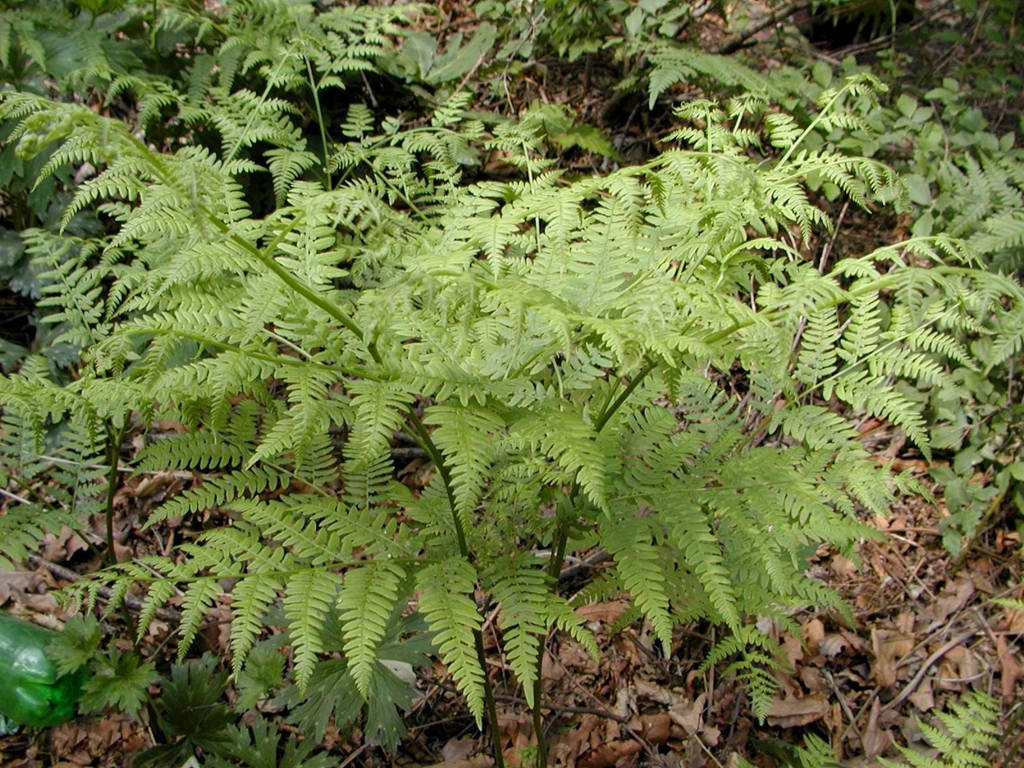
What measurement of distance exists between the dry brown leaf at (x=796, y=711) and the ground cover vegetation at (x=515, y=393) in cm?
2

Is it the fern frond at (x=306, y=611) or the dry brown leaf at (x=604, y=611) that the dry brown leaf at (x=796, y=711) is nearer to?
the dry brown leaf at (x=604, y=611)

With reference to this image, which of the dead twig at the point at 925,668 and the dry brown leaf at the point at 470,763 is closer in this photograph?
the dry brown leaf at the point at 470,763

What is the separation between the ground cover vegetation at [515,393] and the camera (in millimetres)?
1676

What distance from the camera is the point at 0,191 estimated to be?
3854mm

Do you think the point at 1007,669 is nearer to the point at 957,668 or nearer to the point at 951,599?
the point at 957,668

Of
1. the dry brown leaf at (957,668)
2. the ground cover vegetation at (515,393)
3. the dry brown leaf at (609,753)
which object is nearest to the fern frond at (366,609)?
the ground cover vegetation at (515,393)

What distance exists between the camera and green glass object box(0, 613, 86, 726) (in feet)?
8.05

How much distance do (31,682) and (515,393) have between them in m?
1.91

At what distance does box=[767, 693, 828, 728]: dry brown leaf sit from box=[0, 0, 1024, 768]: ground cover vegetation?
0.02 m

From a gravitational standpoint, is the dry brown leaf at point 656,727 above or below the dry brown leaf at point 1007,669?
above

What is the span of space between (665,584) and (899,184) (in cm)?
118

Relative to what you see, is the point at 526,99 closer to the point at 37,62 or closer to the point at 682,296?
the point at 37,62

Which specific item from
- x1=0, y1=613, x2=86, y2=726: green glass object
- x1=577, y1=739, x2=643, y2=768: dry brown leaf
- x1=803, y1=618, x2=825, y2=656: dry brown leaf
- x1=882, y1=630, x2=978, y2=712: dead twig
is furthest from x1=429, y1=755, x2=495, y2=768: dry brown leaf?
x1=882, y1=630, x2=978, y2=712: dead twig

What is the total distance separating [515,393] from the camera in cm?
183
